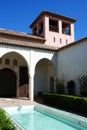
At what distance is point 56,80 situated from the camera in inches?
693

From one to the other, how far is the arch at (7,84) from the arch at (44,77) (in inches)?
90.6

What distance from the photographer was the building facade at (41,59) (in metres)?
15.2

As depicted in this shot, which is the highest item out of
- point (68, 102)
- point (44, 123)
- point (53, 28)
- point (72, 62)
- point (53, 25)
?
point (53, 25)

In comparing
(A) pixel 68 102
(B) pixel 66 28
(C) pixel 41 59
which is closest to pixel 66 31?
(B) pixel 66 28

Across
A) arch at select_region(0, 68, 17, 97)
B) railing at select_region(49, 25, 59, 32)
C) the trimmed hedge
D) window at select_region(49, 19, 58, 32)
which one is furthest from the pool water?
window at select_region(49, 19, 58, 32)

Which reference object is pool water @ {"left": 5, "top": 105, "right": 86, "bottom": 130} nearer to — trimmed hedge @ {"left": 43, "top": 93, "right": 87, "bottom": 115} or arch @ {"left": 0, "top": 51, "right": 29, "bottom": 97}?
trimmed hedge @ {"left": 43, "top": 93, "right": 87, "bottom": 115}

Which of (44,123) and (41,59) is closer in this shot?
(44,123)

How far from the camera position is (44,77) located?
64.9ft

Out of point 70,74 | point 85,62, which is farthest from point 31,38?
point 85,62

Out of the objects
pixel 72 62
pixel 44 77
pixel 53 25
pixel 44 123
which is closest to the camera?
pixel 44 123

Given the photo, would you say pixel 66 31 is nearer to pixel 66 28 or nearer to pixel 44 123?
pixel 66 28

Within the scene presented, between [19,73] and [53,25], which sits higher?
[53,25]

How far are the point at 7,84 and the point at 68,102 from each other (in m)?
9.42

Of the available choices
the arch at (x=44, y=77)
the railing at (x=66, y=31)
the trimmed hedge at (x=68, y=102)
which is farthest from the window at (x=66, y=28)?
the trimmed hedge at (x=68, y=102)
